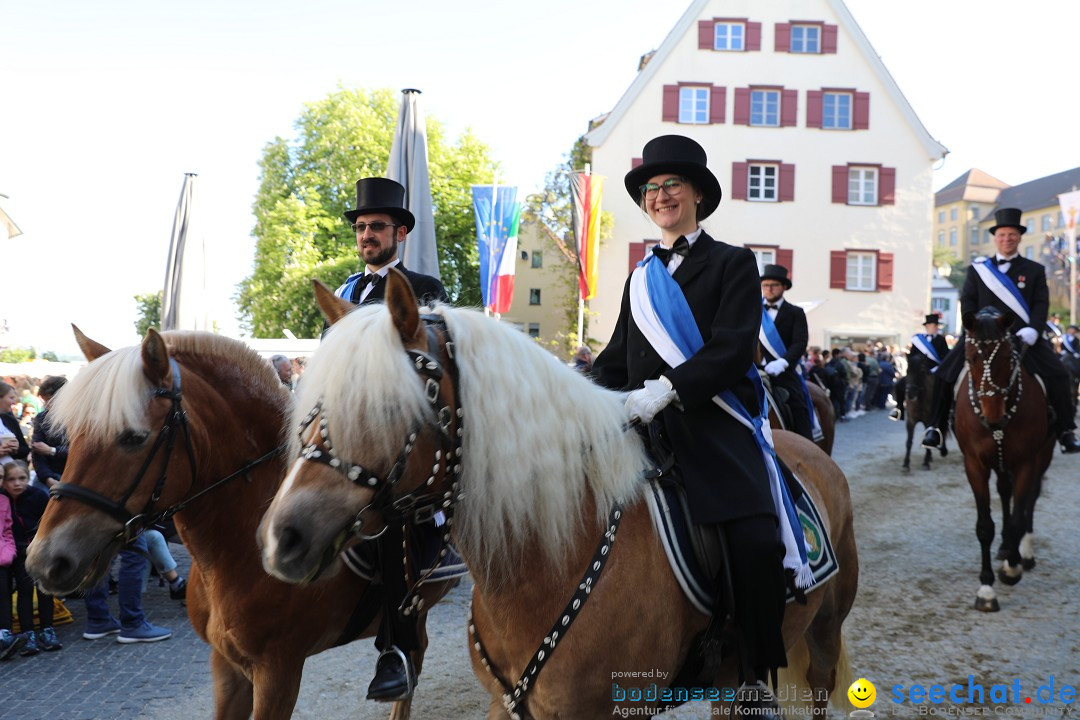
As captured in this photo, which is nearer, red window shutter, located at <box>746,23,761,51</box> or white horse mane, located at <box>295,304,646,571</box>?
white horse mane, located at <box>295,304,646,571</box>

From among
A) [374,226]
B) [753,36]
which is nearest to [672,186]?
[374,226]

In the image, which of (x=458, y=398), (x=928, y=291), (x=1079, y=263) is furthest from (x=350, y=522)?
(x=1079, y=263)

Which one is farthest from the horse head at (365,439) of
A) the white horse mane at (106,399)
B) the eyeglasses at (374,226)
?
the eyeglasses at (374,226)

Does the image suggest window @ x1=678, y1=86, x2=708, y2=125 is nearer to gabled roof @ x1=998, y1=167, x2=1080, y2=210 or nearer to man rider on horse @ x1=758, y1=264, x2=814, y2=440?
man rider on horse @ x1=758, y1=264, x2=814, y2=440

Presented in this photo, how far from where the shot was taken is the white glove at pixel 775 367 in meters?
6.87

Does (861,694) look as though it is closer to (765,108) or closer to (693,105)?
(693,105)

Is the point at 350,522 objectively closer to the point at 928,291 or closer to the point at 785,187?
the point at 785,187

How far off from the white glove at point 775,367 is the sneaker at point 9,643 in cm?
609

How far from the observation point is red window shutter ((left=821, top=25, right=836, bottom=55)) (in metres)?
30.2

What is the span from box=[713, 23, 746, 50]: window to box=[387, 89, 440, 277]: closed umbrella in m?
24.7

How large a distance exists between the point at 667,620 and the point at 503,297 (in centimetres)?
1682

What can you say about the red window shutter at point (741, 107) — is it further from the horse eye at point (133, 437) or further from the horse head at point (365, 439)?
the horse head at point (365, 439)

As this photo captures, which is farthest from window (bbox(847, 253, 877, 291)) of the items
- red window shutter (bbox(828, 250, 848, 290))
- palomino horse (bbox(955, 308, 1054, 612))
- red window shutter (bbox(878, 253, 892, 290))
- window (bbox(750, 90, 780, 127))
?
palomino horse (bbox(955, 308, 1054, 612))

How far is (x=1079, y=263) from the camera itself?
165ft
